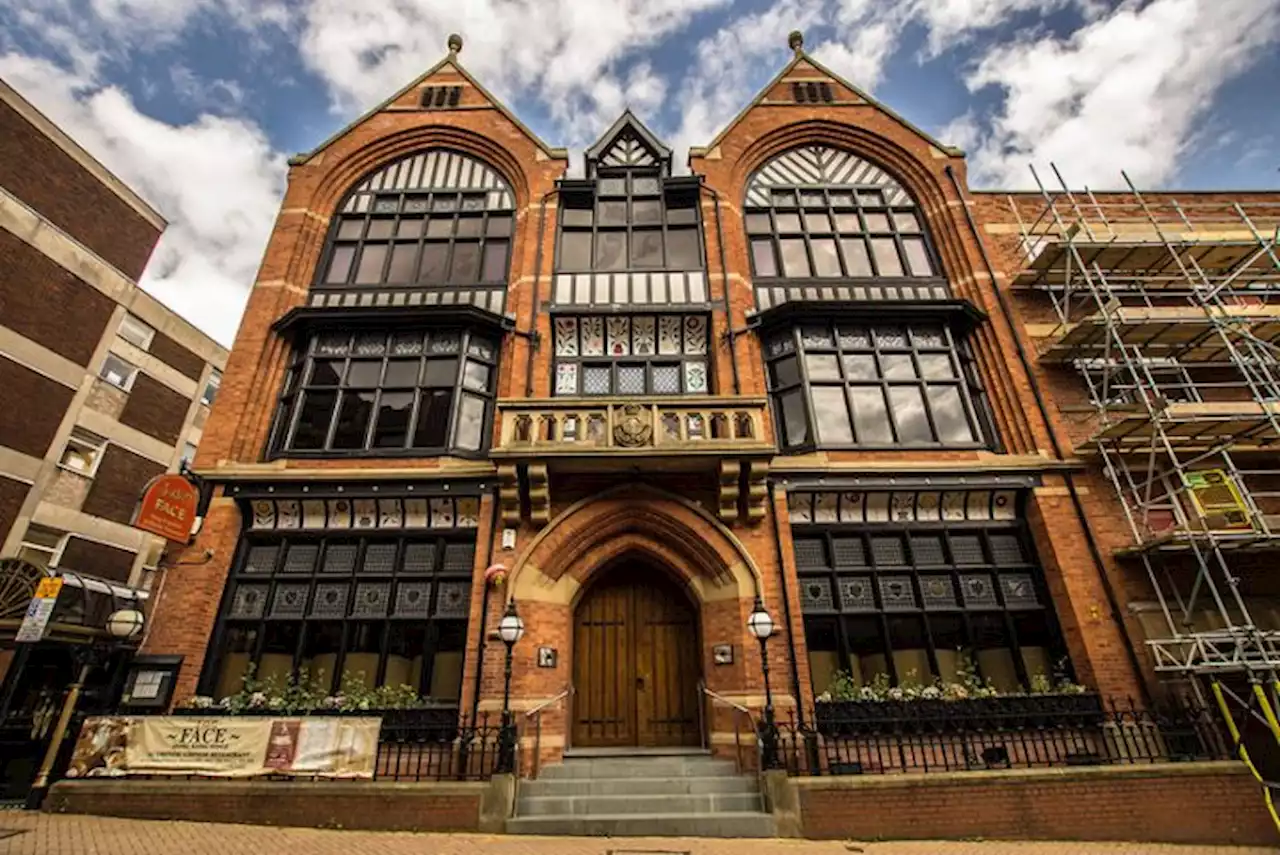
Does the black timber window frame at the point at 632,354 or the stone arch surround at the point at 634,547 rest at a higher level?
the black timber window frame at the point at 632,354

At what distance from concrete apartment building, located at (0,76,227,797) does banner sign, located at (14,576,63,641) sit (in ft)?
17.9

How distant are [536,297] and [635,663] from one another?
853cm

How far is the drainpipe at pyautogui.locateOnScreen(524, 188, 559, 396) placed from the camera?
12954mm

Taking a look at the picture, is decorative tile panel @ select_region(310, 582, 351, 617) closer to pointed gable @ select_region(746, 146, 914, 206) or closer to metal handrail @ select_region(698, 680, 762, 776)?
metal handrail @ select_region(698, 680, 762, 776)

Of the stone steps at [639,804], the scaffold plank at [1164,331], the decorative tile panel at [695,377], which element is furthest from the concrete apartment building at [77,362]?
the scaffold plank at [1164,331]

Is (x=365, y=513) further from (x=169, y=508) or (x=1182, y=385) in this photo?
(x=1182, y=385)

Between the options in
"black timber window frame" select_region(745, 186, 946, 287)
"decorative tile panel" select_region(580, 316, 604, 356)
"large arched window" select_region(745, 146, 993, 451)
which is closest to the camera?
"large arched window" select_region(745, 146, 993, 451)

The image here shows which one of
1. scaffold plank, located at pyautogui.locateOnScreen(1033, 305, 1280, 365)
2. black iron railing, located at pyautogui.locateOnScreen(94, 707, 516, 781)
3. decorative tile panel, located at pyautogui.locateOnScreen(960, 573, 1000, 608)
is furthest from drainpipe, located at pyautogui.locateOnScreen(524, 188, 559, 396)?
scaffold plank, located at pyautogui.locateOnScreen(1033, 305, 1280, 365)

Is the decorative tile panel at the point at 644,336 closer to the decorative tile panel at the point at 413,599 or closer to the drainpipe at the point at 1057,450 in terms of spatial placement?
the decorative tile panel at the point at 413,599

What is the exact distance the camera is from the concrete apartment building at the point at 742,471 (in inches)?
409

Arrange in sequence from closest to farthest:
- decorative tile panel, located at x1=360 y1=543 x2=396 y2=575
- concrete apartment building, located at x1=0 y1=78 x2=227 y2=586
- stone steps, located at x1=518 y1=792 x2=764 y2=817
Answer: stone steps, located at x1=518 y1=792 x2=764 y2=817 < decorative tile panel, located at x1=360 y1=543 x2=396 y2=575 < concrete apartment building, located at x1=0 y1=78 x2=227 y2=586

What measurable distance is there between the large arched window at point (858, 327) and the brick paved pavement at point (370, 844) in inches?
274

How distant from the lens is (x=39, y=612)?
968cm

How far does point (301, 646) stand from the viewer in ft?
35.3
